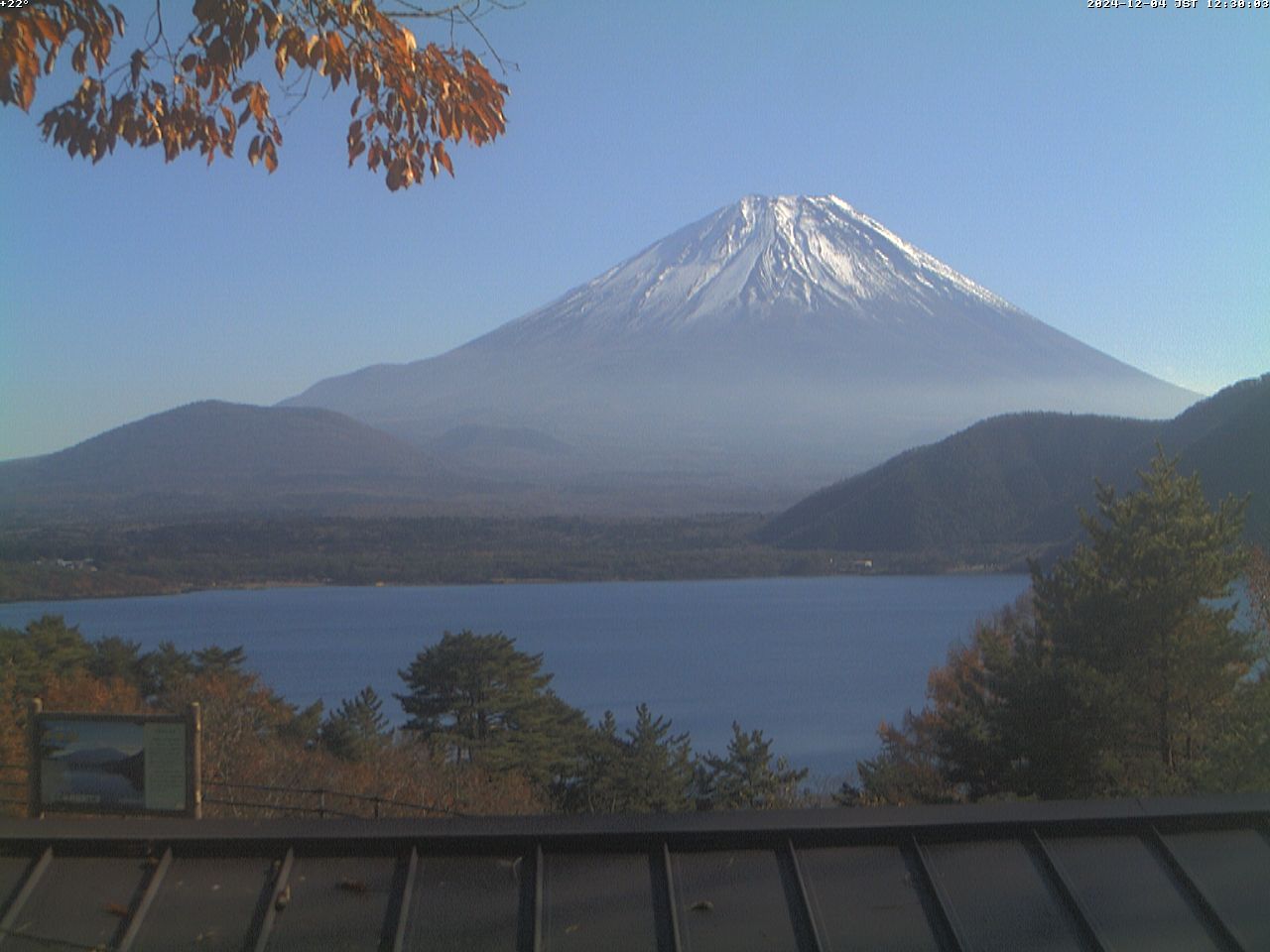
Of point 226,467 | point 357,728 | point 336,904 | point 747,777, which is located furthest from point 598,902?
point 226,467

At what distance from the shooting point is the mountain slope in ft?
201

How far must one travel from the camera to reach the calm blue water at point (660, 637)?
81.0 ft

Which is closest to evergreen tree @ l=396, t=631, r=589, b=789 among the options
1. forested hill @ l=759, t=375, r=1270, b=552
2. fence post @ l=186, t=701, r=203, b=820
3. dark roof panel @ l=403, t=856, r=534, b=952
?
fence post @ l=186, t=701, r=203, b=820

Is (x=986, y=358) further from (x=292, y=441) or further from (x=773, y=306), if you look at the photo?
(x=292, y=441)

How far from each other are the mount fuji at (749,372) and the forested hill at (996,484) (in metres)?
38.5

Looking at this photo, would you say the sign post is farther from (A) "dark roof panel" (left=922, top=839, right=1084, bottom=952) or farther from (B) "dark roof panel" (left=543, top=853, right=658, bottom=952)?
(A) "dark roof panel" (left=922, top=839, right=1084, bottom=952)

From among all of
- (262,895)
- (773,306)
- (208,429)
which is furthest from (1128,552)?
(773,306)

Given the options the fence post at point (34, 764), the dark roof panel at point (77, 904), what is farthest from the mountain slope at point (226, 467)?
the dark roof panel at point (77, 904)

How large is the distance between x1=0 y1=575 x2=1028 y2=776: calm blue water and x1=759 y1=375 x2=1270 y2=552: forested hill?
2.73 meters

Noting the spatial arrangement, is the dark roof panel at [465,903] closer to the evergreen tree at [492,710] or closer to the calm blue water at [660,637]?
the evergreen tree at [492,710]

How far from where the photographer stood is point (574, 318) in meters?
134

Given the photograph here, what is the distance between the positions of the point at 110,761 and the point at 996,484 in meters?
41.1

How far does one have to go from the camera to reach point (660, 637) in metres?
32.8

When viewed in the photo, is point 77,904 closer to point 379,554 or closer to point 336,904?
point 336,904
